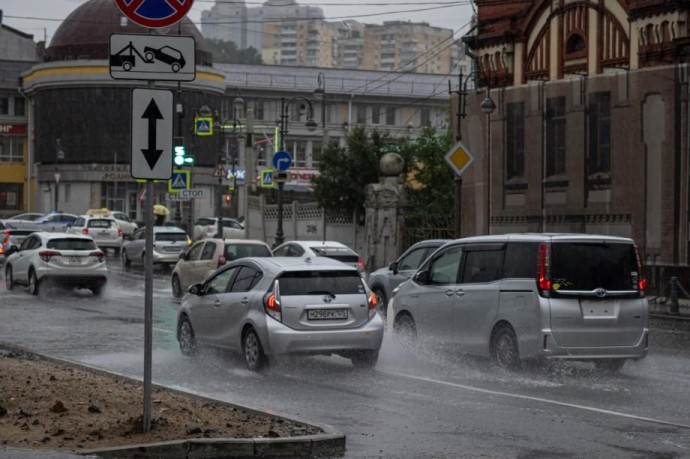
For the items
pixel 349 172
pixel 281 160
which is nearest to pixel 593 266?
pixel 281 160

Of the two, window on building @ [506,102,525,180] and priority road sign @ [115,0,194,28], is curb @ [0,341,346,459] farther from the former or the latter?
window on building @ [506,102,525,180]

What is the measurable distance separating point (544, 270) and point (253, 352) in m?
3.83

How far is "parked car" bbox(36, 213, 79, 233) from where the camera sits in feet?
197

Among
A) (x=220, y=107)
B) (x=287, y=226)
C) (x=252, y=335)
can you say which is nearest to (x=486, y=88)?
(x=287, y=226)

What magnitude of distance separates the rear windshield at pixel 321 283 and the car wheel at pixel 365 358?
2.63ft

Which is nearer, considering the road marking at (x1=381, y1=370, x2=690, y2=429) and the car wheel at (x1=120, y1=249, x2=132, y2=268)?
the road marking at (x1=381, y1=370, x2=690, y2=429)

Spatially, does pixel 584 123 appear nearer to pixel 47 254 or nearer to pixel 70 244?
pixel 70 244

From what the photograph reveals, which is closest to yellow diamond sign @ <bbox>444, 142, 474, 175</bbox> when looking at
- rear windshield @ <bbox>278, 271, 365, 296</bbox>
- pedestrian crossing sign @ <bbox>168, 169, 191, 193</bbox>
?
pedestrian crossing sign @ <bbox>168, 169, 191, 193</bbox>

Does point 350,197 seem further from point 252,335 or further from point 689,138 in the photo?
point 252,335

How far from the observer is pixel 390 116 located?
352 ft

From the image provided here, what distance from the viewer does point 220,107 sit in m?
92.1

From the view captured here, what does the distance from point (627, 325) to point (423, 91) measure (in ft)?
311

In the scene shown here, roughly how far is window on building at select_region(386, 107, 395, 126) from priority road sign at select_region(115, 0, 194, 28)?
97208mm

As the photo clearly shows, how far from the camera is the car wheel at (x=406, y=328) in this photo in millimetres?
18188
